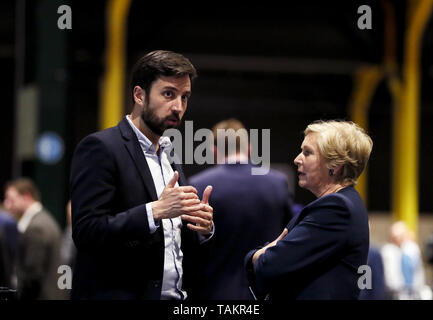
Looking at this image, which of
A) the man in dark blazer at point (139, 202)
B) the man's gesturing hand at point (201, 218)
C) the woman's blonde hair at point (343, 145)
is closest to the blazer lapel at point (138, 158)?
the man in dark blazer at point (139, 202)

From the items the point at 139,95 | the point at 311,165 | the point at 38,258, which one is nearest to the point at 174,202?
the point at 139,95

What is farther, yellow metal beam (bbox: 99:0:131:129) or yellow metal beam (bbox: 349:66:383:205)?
yellow metal beam (bbox: 349:66:383:205)

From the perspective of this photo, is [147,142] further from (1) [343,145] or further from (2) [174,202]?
(1) [343,145]

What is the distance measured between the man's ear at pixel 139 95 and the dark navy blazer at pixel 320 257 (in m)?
0.54

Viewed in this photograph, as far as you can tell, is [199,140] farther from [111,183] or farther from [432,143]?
[432,143]

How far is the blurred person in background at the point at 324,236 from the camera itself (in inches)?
79.2

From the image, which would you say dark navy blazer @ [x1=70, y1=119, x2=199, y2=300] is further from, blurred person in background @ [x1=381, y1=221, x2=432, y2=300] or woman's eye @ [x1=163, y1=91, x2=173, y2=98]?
blurred person in background @ [x1=381, y1=221, x2=432, y2=300]

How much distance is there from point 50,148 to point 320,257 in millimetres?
5051

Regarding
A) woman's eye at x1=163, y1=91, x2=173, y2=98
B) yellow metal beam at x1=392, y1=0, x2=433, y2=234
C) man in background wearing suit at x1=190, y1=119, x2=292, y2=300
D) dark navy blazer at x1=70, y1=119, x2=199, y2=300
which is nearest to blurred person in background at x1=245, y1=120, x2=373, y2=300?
dark navy blazer at x1=70, y1=119, x2=199, y2=300

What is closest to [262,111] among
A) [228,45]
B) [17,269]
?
[228,45]

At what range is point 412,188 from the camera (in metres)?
12.5

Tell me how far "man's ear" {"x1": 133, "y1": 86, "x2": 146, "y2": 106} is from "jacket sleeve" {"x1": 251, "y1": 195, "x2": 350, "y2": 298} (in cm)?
54

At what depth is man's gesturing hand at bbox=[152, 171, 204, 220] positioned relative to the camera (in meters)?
1.88

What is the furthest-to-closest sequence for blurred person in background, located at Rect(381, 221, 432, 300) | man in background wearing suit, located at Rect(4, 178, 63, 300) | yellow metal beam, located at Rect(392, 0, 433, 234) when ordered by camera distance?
1. yellow metal beam, located at Rect(392, 0, 433, 234)
2. blurred person in background, located at Rect(381, 221, 432, 300)
3. man in background wearing suit, located at Rect(4, 178, 63, 300)
